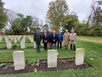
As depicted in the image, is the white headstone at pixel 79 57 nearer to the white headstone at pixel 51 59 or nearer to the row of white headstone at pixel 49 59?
the row of white headstone at pixel 49 59

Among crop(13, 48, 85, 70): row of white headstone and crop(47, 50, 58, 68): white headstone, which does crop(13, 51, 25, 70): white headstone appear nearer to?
crop(13, 48, 85, 70): row of white headstone

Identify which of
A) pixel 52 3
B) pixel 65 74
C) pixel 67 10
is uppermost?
pixel 52 3

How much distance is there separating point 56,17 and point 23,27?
22.3 metres

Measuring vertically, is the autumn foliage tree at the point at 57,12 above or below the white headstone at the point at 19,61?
above

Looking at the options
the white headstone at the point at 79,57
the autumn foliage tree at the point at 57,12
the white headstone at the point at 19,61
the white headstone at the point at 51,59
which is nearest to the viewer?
the white headstone at the point at 19,61

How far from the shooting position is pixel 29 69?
328 centimetres

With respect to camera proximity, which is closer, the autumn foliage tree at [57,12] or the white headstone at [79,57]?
the white headstone at [79,57]

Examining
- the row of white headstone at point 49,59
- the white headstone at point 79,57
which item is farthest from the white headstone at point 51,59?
the white headstone at point 79,57

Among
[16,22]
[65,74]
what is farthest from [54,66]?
[16,22]

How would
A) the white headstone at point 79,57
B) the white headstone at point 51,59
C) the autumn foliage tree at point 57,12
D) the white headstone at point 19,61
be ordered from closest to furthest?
the white headstone at point 19,61
the white headstone at point 51,59
the white headstone at point 79,57
the autumn foliage tree at point 57,12

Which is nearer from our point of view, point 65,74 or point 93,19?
point 65,74

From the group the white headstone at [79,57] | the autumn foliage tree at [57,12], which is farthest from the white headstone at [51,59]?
the autumn foliage tree at [57,12]

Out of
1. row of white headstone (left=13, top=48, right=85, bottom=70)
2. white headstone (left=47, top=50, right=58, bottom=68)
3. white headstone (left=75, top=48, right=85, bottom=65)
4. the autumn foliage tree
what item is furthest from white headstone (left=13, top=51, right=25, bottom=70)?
the autumn foliage tree

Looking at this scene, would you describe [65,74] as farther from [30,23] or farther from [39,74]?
[30,23]
